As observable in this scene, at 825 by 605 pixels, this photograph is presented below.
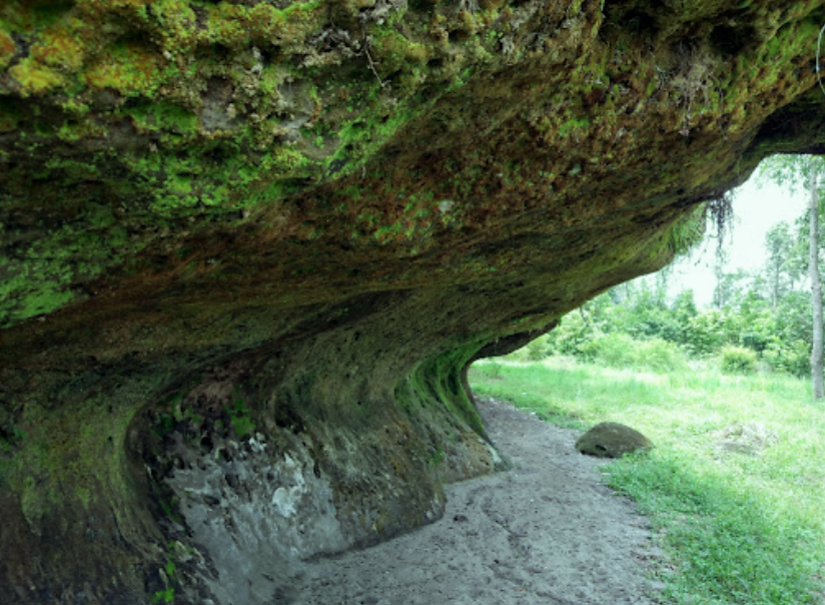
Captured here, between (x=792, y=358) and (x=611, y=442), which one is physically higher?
(x=611, y=442)

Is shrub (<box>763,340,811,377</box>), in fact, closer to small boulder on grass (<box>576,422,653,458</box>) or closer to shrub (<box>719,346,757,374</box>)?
shrub (<box>719,346,757,374</box>)

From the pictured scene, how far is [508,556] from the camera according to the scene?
6648 mm

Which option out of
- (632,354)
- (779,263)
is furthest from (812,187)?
(779,263)

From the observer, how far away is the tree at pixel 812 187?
16344 mm

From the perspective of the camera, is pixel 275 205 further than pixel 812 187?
No

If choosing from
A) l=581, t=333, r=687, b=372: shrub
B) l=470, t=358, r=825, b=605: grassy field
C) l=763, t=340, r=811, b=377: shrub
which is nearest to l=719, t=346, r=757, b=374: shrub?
l=763, t=340, r=811, b=377: shrub

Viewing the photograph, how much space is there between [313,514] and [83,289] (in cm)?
391

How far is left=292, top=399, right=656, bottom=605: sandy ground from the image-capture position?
5.64 meters

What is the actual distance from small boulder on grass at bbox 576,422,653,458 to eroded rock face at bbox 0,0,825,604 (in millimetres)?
5132

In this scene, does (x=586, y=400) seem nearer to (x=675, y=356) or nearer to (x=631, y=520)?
(x=631, y=520)

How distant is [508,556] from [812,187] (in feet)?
55.0

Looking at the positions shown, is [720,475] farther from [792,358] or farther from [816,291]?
[792,358]

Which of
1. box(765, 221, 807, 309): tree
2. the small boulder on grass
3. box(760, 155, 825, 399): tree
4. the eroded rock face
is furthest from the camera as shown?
box(765, 221, 807, 309): tree

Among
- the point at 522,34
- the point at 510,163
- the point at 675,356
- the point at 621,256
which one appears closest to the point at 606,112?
the point at 510,163
